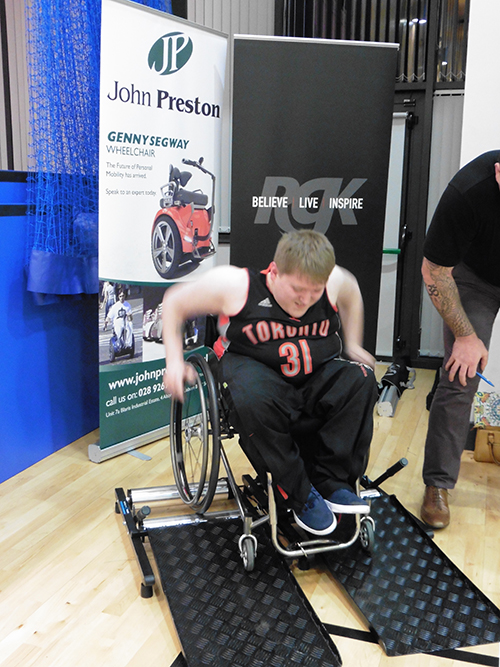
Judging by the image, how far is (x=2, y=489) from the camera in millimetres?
2463

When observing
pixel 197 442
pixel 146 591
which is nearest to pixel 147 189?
pixel 197 442

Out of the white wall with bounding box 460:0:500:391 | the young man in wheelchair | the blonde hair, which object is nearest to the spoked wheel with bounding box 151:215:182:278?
the young man in wheelchair

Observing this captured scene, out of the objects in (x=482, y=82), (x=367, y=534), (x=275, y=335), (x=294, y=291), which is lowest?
(x=367, y=534)

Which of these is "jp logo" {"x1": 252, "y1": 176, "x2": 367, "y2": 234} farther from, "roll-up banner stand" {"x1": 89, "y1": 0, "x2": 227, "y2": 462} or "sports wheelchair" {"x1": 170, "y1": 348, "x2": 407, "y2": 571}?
"sports wheelchair" {"x1": 170, "y1": 348, "x2": 407, "y2": 571}

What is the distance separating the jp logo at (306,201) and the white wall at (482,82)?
0.56 metres

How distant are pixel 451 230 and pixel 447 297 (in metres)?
0.24

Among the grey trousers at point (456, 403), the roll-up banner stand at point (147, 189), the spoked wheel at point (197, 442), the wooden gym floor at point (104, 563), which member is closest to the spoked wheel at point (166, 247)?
the roll-up banner stand at point (147, 189)

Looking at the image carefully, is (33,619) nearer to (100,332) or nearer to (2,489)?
(2,489)

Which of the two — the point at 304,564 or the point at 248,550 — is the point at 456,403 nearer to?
the point at 304,564

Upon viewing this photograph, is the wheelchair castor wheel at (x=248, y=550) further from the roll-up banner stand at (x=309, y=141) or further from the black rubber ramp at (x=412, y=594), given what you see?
the roll-up banner stand at (x=309, y=141)

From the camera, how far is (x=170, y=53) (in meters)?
2.64

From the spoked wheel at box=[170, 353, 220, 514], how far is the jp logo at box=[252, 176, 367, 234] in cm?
88

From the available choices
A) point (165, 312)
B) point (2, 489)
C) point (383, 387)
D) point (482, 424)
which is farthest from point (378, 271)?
point (2, 489)

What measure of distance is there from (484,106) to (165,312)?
6.05 feet
